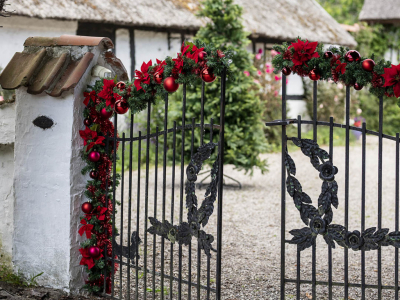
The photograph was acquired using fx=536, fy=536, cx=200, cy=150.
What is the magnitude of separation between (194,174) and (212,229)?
117 inches

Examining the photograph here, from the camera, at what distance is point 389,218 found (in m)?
6.75

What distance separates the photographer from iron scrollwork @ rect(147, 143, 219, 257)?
307 cm

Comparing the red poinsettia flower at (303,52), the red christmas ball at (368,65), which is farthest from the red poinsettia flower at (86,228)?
the red christmas ball at (368,65)

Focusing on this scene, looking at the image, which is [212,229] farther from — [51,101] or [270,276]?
[51,101]

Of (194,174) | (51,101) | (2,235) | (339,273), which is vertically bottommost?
(339,273)

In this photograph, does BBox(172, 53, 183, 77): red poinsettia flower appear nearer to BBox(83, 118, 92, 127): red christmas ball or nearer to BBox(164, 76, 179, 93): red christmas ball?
BBox(164, 76, 179, 93): red christmas ball

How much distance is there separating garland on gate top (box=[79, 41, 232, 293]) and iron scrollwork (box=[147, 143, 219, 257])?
41cm

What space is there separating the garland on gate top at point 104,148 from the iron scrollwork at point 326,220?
838 mm

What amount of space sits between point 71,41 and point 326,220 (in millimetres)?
2059

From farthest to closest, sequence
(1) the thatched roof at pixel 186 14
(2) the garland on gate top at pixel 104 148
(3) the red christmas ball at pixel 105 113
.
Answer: (1) the thatched roof at pixel 186 14 → (3) the red christmas ball at pixel 105 113 → (2) the garland on gate top at pixel 104 148

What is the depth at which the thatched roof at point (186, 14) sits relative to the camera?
9.88 metres

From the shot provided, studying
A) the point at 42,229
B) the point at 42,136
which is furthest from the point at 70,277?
the point at 42,136

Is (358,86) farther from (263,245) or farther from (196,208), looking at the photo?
A: (263,245)

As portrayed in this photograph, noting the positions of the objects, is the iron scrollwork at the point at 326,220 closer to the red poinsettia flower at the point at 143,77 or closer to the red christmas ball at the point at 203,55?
the red christmas ball at the point at 203,55
